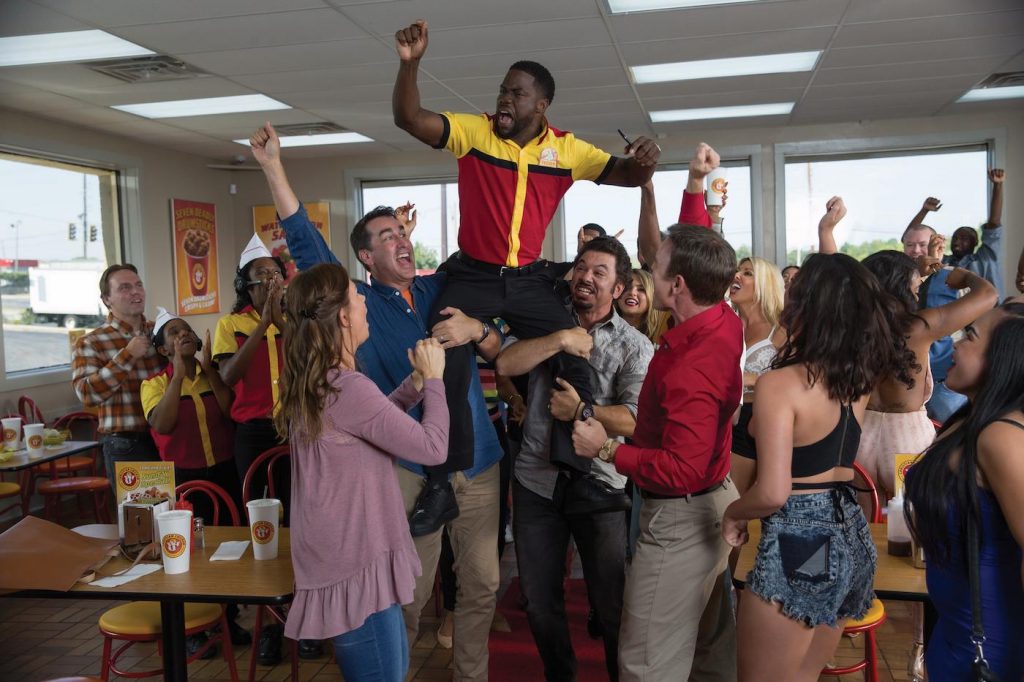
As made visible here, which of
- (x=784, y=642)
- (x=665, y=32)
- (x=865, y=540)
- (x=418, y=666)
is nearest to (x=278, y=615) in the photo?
(x=418, y=666)

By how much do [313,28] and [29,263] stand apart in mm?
4161

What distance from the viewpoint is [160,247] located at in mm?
8688

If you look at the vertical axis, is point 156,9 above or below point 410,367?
above

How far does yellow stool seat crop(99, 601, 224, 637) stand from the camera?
2.79m

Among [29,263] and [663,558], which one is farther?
[29,263]

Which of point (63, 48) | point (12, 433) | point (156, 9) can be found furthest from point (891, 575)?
point (63, 48)

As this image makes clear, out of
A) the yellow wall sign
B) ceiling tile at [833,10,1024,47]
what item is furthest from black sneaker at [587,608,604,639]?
the yellow wall sign

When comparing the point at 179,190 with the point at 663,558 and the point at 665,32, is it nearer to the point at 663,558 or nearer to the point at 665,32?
the point at 665,32

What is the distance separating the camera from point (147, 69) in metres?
5.71

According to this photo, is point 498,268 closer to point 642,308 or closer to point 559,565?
point 559,565

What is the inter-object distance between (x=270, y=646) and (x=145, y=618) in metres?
0.90

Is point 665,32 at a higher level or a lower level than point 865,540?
higher

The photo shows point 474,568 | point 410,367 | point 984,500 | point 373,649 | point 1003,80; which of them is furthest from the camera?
point 1003,80

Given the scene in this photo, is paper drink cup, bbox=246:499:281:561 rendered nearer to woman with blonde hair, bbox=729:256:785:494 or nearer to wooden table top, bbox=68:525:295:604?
wooden table top, bbox=68:525:295:604
